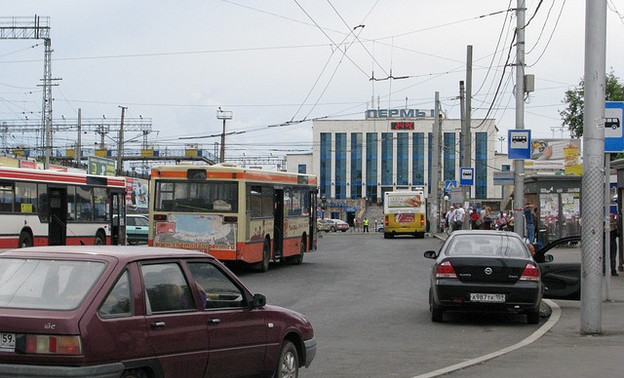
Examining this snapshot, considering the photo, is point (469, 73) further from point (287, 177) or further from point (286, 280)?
point (286, 280)

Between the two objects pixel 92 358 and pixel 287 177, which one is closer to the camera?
pixel 92 358

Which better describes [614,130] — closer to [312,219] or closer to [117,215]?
[312,219]

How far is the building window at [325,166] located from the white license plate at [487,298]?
103 metres

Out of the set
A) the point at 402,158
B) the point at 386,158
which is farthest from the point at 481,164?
the point at 386,158

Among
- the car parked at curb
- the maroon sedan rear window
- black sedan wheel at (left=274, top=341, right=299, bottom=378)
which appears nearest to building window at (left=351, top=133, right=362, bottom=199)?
the car parked at curb

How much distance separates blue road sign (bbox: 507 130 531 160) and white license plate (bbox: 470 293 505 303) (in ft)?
26.1

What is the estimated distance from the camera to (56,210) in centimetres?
2873

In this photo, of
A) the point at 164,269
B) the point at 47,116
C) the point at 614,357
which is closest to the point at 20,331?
the point at 164,269

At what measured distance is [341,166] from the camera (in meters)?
119

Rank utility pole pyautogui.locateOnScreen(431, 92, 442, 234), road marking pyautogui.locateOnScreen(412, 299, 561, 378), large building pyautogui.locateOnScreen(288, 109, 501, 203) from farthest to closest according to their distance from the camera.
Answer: large building pyautogui.locateOnScreen(288, 109, 501, 203) → utility pole pyautogui.locateOnScreen(431, 92, 442, 234) → road marking pyautogui.locateOnScreen(412, 299, 561, 378)

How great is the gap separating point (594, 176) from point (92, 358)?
8.67 metres

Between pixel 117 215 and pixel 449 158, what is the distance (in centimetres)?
8298

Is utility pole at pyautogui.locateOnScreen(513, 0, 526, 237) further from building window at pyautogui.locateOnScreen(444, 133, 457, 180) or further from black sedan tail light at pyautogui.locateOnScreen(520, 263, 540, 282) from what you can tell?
building window at pyautogui.locateOnScreen(444, 133, 457, 180)

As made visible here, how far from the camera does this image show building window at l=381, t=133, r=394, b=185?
116 meters
